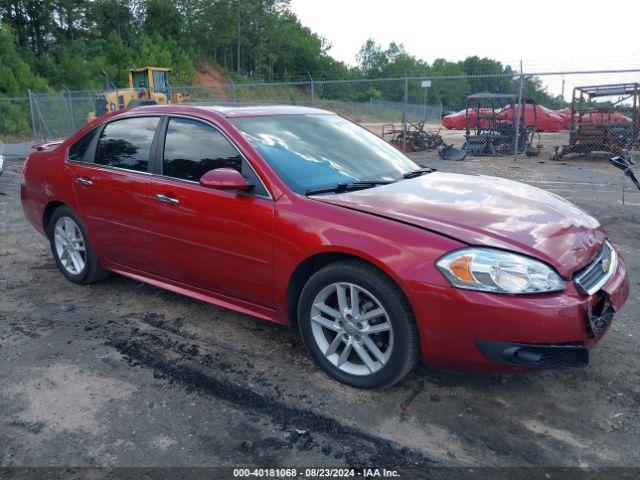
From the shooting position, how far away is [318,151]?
3.73 meters

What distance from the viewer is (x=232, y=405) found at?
2926 millimetres

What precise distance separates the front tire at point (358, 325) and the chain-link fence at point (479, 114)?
2057 millimetres

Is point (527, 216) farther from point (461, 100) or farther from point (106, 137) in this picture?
point (461, 100)

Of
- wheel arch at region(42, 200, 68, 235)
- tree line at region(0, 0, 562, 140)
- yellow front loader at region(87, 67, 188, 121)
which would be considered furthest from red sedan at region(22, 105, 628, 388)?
tree line at region(0, 0, 562, 140)

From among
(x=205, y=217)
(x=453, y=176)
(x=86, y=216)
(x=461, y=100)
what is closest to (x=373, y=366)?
(x=205, y=217)

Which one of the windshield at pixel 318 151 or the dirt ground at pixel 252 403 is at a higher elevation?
the windshield at pixel 318 151

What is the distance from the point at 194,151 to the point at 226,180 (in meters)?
0.66

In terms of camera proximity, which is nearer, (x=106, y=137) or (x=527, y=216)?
(x=527, y=216)

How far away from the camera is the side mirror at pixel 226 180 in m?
3.27

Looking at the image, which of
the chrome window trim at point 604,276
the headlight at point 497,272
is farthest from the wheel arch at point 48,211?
the chrome window trim at point 604,276

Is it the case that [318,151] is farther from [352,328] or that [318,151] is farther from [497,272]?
[497,272]

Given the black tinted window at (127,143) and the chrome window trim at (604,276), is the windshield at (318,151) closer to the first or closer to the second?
the black tinted window at (127,143)

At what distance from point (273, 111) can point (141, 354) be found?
1.95 metres

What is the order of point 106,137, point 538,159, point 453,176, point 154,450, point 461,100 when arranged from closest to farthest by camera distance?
point 154,450 < point 453,176 < point 106,137 < point 538,159 < point 461,100
